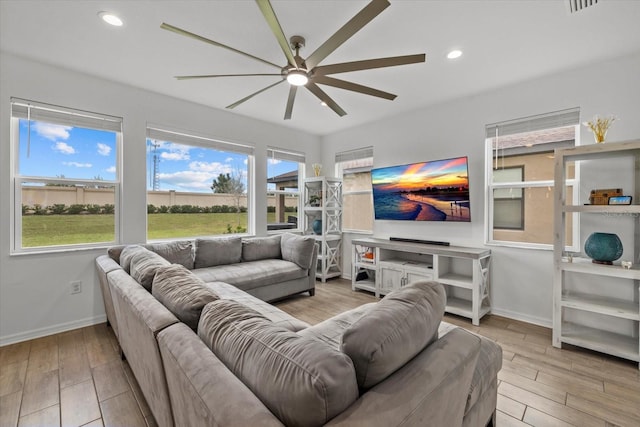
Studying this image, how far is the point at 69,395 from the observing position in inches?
73.3

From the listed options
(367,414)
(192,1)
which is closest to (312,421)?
(367,414)

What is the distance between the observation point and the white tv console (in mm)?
3068

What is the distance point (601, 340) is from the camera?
7.94 feet

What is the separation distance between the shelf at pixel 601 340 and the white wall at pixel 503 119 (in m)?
0.32

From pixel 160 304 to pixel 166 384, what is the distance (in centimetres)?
39

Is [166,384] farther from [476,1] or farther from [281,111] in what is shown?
[281,111]

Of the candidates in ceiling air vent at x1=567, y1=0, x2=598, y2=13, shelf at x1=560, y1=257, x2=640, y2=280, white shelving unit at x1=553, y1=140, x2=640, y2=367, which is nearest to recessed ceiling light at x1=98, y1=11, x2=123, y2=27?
ceiling air vent at x1=567, y1=0, x2=598, y2=13

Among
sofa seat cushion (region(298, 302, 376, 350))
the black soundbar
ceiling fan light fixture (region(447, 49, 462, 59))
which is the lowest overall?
sofa seat cushion (region(298, 302, 376, 350))

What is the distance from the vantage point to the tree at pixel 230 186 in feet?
13.5

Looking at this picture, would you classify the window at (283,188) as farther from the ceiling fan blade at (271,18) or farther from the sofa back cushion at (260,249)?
the ceiling fan blade at (271,18)

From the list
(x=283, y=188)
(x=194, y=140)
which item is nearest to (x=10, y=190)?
(x=194, y=140)

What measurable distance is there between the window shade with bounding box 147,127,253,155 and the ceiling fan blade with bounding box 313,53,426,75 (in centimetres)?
241

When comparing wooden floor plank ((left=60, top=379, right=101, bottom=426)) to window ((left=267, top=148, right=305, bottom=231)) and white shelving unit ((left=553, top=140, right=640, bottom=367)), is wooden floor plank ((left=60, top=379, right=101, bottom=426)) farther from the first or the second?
white shelving unit ((left=553, top=140, right=640, bottom=367))

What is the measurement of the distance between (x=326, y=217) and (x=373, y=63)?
3068 mm
